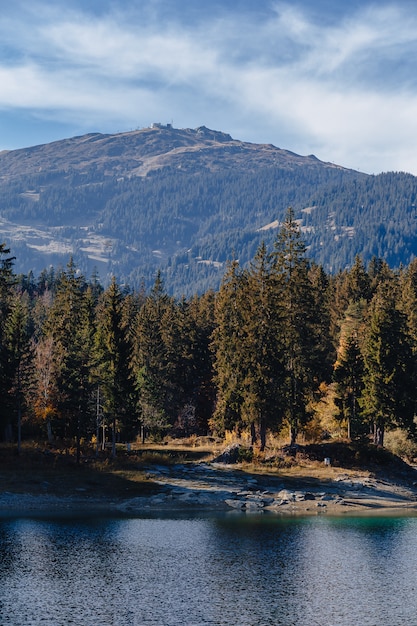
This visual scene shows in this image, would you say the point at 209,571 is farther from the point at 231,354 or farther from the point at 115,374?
the point at 231,354

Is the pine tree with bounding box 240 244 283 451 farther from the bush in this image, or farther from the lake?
the lake

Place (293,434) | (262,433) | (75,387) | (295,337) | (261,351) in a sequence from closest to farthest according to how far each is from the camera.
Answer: (75,387), (261,351), (262,433), (293,434), (295,337)

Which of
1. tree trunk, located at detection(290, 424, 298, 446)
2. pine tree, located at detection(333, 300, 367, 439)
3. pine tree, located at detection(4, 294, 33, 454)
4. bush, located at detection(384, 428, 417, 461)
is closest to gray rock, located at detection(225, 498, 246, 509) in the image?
tree trunk, located at detection(290, 424, 298, 446)

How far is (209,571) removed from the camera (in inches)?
1719

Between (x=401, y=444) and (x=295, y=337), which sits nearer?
(x=295, y=337)

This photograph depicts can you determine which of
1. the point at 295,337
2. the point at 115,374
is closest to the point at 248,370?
the point at 295,337

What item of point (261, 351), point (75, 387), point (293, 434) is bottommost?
point (293, 434)

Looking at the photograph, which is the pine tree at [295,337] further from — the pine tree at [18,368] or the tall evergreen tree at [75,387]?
the pine tree at [18,368]

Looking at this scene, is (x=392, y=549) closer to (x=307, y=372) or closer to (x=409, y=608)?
(x=409, y=608)

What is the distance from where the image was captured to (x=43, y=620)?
34.1 metres

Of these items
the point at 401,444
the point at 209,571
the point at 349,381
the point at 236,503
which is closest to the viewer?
the point at 209,571

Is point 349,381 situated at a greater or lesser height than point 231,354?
lesser

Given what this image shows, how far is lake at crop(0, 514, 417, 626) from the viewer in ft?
116

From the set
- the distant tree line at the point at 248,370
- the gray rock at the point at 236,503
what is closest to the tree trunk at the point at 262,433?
the distant tree line at the point at 248,370
